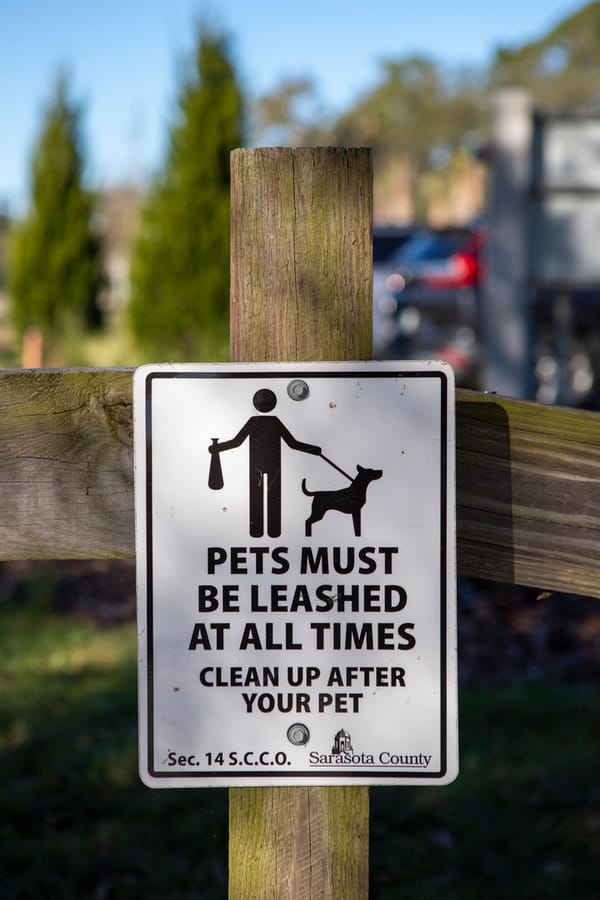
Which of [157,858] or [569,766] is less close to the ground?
[569,766]

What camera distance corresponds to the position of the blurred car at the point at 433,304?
42.1 ft

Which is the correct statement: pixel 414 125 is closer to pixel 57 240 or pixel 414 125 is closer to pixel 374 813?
pixel 57 240

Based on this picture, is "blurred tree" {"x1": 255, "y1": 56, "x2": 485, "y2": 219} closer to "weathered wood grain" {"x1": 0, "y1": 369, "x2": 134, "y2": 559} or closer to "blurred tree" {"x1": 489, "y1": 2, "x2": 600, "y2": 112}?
"blurred tree" {"x1": 489, "y1": 2, "x2": 600, "y2": 112}

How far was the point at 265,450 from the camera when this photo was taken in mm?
1357

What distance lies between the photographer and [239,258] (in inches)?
54.4

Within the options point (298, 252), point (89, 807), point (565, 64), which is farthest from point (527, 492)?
point (565, 64)

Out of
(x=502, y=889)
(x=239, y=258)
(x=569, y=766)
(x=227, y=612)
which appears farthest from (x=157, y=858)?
(x=239, y=258)

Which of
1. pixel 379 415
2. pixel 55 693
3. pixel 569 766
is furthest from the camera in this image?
pixel 55 693

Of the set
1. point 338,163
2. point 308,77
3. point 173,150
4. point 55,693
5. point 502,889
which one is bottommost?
point 502,889

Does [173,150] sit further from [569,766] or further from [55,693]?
[569,766]

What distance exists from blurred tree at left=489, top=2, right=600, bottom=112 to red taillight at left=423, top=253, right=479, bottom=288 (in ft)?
162

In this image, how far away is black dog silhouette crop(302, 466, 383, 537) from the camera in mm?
1346

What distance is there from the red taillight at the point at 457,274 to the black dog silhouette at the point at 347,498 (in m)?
12.5

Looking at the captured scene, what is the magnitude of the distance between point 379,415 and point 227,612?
1.03ft
